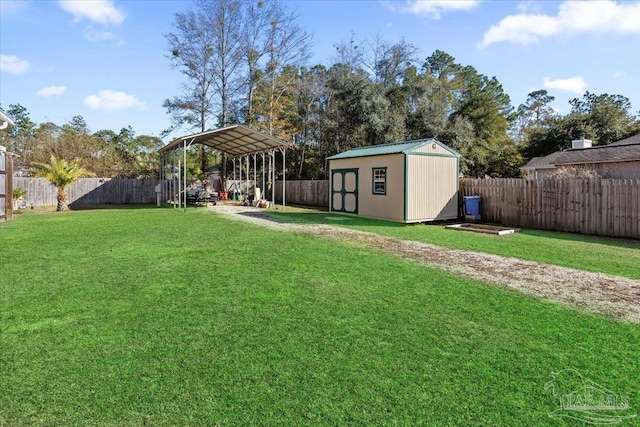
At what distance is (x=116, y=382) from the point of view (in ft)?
8.05

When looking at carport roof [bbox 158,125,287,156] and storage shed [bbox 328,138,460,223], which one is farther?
carport roof [bbox 158,125,287,156]

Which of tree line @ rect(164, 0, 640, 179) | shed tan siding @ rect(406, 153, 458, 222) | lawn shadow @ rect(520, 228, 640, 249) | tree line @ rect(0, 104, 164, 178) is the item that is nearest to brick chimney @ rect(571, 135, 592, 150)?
tree line @ rect(164, 0, 640, 179)

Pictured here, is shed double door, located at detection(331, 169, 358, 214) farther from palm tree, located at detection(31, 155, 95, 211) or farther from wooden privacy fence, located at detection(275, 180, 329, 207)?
palm tree, located at detection(31, 155, 95, 211)

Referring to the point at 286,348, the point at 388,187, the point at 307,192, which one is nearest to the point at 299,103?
the point at 307,192

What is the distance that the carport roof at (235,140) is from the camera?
15735 millimetres

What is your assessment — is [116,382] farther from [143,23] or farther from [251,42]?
[251,42]

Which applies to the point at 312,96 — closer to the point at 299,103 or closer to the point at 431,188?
the point at 299,103

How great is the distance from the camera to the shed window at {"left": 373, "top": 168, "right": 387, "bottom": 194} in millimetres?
12328

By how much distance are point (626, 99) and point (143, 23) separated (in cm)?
4419

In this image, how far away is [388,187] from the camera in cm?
1216

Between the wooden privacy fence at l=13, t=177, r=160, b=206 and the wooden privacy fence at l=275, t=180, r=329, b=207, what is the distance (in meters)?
7.65

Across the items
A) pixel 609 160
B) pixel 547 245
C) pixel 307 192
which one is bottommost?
pixel 547 245

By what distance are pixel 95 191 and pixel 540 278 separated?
21.6m

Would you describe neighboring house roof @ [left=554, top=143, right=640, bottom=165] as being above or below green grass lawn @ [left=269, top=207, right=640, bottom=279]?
above
